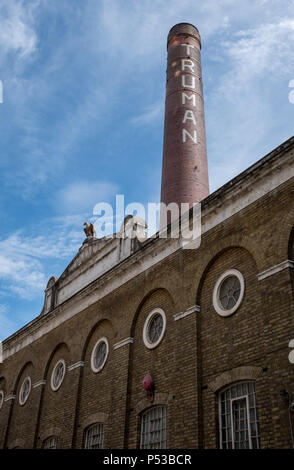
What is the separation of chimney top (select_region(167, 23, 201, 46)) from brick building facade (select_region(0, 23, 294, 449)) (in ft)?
41.6

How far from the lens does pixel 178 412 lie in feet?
37.9

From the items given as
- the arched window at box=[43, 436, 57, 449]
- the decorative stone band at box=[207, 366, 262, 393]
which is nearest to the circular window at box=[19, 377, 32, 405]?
the arched window at box=[43, 436, 57, 449]

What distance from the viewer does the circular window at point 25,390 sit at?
19.8 metres

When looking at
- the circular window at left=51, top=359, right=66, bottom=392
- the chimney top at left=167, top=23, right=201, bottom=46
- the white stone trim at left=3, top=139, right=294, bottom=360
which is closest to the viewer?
the white stone trim at left=3, top=139, right=294, bottom=360

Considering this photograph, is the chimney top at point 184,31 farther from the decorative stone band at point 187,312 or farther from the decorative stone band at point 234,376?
the decorative stone band at point 234,376

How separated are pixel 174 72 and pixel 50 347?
13.8 meters

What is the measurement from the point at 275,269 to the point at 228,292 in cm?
167

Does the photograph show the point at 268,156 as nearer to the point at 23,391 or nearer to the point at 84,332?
the point at 84,332

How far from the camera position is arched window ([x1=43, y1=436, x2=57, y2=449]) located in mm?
16705

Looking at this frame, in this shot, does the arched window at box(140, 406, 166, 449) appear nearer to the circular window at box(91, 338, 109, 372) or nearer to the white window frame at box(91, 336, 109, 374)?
the white window frame at box(91, 336, 109, 374)

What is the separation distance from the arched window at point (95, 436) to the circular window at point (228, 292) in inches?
228

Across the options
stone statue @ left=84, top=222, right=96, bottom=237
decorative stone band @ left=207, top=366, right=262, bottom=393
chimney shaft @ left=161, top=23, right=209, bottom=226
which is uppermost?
chimney shaft @ left=161, top=23, right=209, bottom=226

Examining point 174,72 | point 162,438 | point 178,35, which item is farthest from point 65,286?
point 178,35

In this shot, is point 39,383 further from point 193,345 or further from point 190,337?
point 193,345
